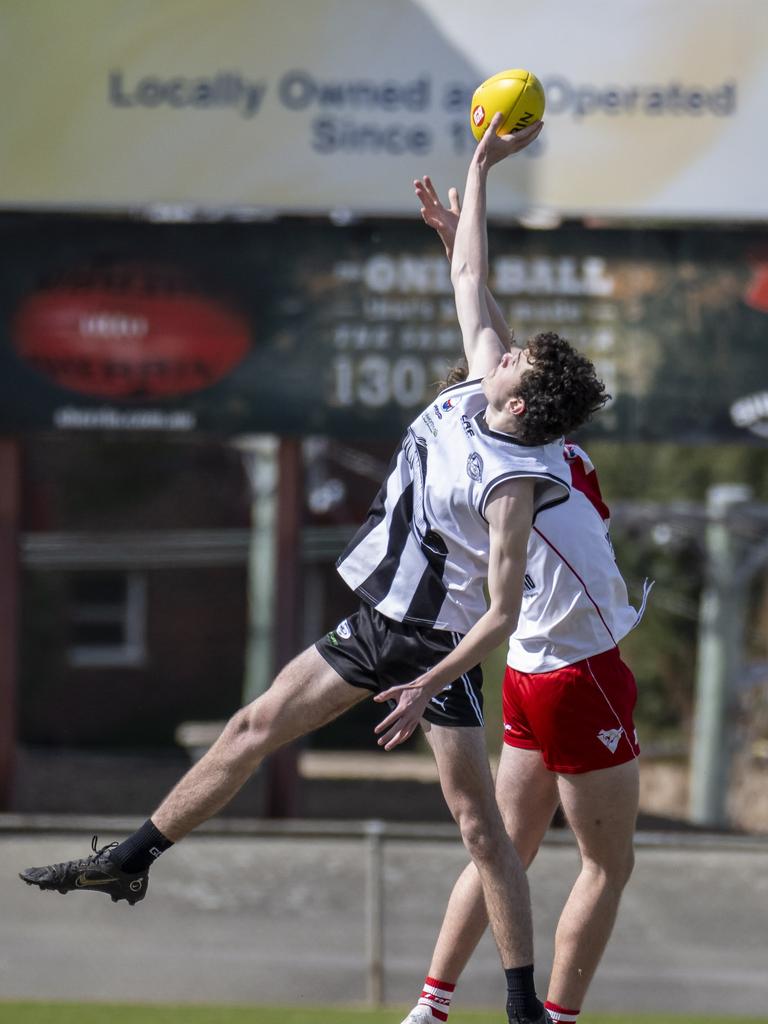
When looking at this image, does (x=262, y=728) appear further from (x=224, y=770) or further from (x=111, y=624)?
(x=111, y=624)

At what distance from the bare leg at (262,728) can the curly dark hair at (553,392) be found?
92cm

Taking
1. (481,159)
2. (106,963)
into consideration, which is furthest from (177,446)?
(481,159)

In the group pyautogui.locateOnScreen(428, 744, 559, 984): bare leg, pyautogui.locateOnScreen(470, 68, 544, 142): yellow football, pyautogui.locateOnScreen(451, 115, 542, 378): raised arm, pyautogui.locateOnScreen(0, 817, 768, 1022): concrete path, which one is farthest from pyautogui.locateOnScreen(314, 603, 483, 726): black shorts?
pyautogui.locateOnScreen(0, 817, 768, 1022): concrete path

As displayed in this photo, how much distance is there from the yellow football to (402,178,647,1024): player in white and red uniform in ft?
3.35

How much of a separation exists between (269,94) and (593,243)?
7.95 ft

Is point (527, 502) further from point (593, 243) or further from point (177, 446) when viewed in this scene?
point (177, 446)

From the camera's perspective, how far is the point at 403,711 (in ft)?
14.6

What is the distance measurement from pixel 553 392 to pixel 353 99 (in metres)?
7.26

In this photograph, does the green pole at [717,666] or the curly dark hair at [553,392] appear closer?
the curly dark hair at [553,392]

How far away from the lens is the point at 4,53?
11.2 m

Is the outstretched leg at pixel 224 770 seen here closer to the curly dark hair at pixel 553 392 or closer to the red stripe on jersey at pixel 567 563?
the red stripe on jersey at pixel 567 563

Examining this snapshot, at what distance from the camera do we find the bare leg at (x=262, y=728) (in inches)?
189

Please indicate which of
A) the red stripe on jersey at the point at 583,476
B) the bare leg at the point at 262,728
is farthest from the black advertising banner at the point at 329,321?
the bare leg at the point at 262,728

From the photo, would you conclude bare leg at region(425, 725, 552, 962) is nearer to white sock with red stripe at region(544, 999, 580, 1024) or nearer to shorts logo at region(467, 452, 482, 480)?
white sock with red stripe at region(544, 999, 580, 1024)
